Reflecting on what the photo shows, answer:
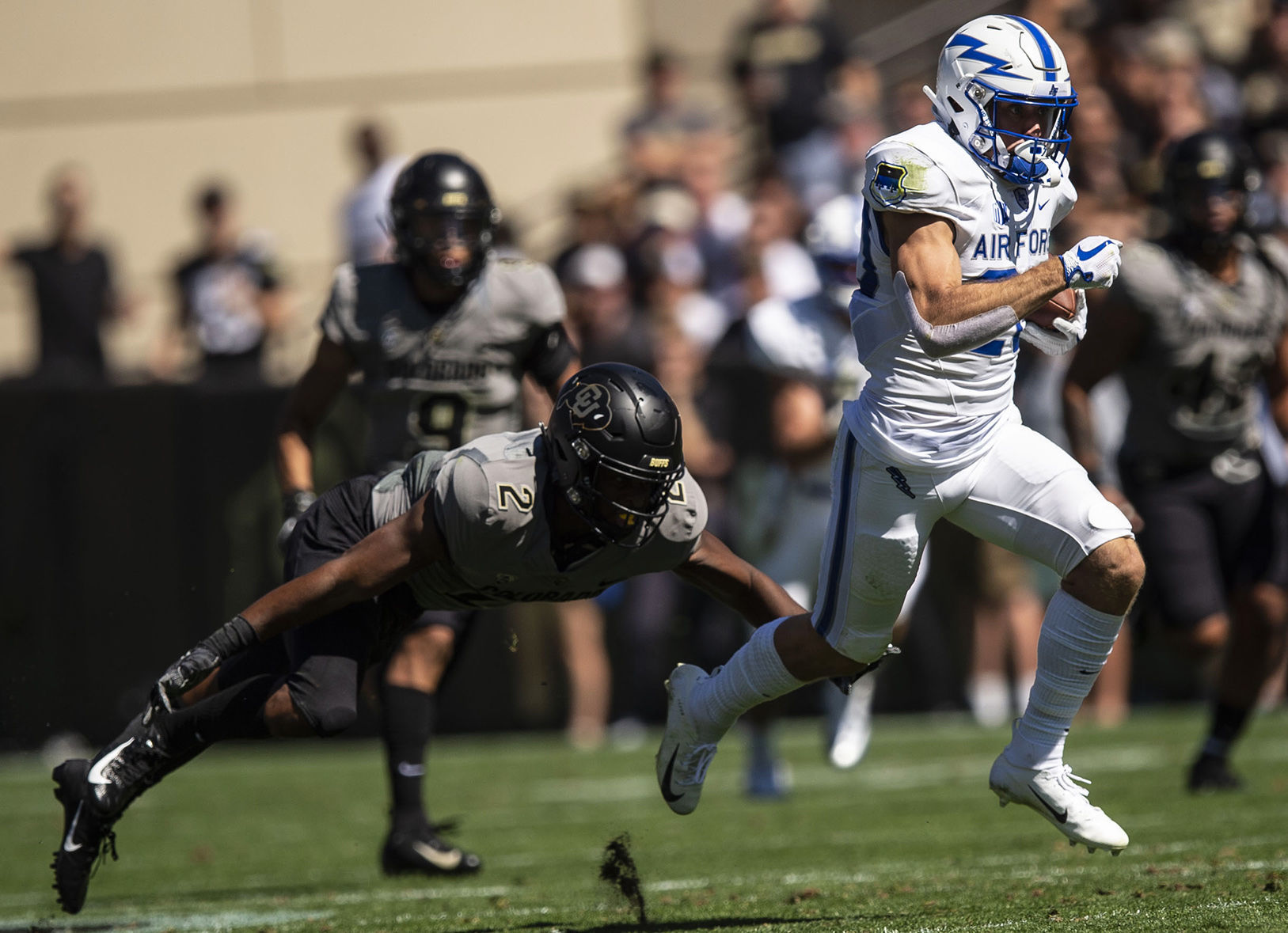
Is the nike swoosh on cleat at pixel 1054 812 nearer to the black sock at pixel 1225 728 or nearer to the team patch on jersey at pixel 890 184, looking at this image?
the team patch on jersey at pixel 890 184

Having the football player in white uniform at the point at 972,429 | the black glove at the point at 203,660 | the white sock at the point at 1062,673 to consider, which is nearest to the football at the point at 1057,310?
the football player in white uniform at the point at 972,429

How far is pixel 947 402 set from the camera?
4.60m

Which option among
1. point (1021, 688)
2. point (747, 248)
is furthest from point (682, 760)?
point (747, 248)

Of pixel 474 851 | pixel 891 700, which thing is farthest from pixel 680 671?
pixel 891 700

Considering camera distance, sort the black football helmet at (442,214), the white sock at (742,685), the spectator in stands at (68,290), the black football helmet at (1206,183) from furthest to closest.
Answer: the spectator in stands at (68,290) < the black football helmet at (1206,183) < the black football helmet at (442,214) < the white sock at (742,685)

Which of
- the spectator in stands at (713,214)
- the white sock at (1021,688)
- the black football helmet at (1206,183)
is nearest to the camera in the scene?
the black football helmet at (1206,183)

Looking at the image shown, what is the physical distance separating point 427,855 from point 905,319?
7.51 feet

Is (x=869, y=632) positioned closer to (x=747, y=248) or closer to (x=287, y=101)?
(x=747, y=248)

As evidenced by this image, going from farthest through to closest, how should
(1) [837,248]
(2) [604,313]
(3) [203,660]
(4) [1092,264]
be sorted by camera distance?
(2) [604,313]
(1) [837,248]
(3) [203,660]
(4) [1092,264]

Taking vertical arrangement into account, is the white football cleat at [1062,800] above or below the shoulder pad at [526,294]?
below

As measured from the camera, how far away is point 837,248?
726cm

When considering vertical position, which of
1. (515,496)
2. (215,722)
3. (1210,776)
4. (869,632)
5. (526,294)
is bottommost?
(1210,776)

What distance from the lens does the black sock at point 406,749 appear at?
228 inches

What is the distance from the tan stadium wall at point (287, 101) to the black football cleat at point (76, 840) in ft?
34.5
